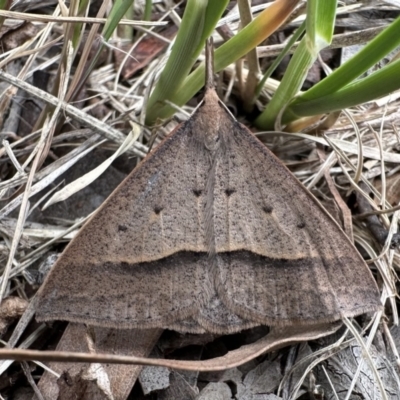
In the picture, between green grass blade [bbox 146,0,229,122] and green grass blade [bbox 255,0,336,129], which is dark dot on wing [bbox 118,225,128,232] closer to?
green grass blade [bbox 146,0,229,122]

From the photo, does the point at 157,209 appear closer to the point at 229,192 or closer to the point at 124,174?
the point at 229,192

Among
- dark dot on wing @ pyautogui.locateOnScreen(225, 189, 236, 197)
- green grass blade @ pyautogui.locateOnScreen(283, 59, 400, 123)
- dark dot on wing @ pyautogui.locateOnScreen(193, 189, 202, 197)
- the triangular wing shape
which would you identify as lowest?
the triangular wing shape

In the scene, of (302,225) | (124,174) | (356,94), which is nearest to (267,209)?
(302,225)

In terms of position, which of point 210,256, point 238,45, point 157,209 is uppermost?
point 238,45

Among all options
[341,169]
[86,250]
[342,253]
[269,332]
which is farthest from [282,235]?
[86,250]

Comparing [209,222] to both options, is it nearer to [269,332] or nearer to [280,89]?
[269,332]

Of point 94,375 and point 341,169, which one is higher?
point 341,169

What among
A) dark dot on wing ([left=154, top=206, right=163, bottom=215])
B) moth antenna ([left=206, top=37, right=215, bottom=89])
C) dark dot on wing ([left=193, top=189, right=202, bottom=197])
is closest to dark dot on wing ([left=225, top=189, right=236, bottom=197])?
dark dot on wing ([left=193, top=189, right=202, bottom=197])
